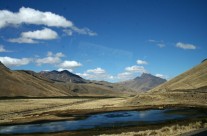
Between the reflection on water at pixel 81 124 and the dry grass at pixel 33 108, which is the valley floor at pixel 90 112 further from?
the reflection on water at pixel 81 124

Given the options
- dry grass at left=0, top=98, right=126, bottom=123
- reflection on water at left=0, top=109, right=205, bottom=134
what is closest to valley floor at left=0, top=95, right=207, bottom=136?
dry grass at left=0, top=98, right=126, bottom=123

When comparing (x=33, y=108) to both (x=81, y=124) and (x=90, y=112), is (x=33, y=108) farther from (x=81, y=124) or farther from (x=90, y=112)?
(x=81, y=124)

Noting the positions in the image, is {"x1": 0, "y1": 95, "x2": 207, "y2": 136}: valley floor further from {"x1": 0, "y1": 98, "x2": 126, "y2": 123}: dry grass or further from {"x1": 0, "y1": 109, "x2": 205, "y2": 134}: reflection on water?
{"x1": 0, "y1": 109, "x2": 205, "y2": 134}: reflection on water

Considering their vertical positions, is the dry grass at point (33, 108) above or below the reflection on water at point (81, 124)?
above

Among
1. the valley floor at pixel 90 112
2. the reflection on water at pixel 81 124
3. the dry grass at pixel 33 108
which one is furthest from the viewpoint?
the dry grass at pixel 33 108

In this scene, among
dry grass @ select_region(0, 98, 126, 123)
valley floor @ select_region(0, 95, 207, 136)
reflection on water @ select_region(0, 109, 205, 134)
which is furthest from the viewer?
dry grass @ select_region(0, 98, 126, 123)

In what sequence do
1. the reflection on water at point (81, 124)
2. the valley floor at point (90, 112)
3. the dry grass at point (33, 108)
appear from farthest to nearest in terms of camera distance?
the dry grass at point (33, 108), the reflection on water at point (81, 124), the valley floor at point (90, 112)

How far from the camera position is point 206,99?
4852 inches

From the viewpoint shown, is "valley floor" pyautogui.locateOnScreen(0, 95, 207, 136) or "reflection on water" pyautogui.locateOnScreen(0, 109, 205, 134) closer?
"valley floor" pyautogui.locateOnScreen(0, 95, 207, 136)

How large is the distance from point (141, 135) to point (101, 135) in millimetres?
6371

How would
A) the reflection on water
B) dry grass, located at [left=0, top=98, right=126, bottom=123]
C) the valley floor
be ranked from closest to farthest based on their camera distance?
1. the valley floor
2. the reflection on water
3. dry grass, located at [left=0, top=98, right=126, bottom=123]

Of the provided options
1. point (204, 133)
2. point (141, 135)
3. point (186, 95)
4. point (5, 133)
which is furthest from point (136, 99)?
point (204, 133)

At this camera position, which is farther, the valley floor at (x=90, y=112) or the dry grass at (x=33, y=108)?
the dry grass at (x=33, y=108)

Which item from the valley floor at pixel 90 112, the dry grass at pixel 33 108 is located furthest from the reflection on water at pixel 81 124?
the dry grass at pixel 33 108
